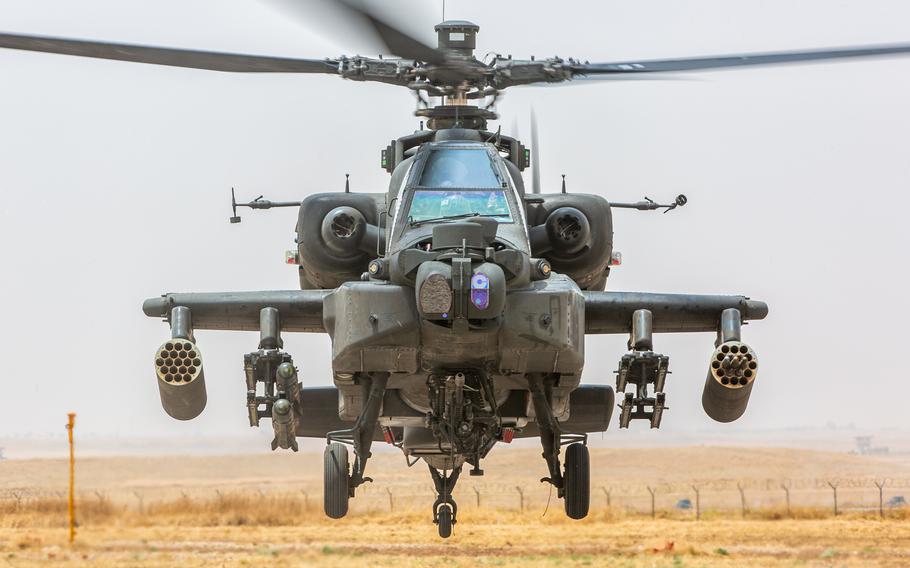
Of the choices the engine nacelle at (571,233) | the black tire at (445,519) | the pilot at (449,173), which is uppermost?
the pilot at (449,173)

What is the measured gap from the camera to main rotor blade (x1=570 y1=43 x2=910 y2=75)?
1146cm

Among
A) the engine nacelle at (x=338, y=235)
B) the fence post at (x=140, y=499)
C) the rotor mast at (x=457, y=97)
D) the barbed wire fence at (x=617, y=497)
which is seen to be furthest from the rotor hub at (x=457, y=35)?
the fence post at (x=140, y=499)

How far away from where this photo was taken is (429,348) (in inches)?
448

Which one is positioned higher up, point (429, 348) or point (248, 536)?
point (429, 348)

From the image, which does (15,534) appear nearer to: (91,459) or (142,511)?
(142,511)

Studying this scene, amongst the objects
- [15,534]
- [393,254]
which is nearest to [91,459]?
[15,534]

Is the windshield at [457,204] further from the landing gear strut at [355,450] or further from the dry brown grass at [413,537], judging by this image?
the dry brown grass at [413,537]

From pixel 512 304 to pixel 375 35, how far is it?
8.64 feet

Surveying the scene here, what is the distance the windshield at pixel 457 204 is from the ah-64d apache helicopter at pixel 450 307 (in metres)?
0.02

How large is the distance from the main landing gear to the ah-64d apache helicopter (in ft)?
0.06

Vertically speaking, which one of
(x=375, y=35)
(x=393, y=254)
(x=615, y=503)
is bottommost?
(x=615, y=503)

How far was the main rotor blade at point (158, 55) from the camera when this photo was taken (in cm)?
1120

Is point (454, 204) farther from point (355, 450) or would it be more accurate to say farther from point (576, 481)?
point (576, 481)

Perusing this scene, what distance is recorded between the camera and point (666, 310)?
14281mm
